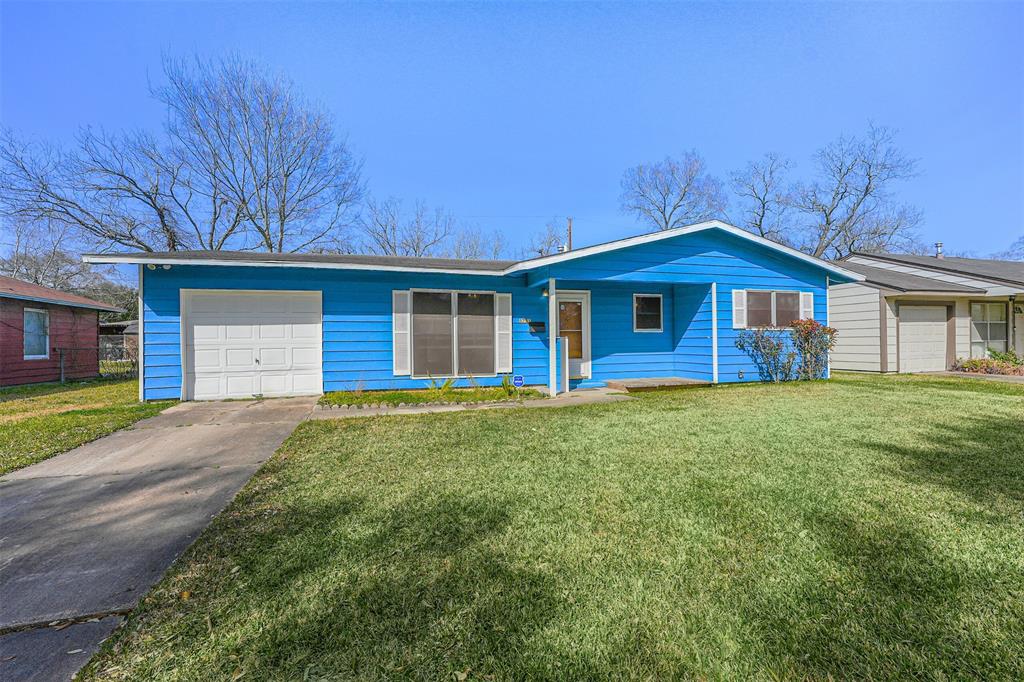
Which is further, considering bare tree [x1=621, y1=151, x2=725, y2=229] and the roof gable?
bare tree [x1=621, y1=151, x2=725, y2=229]

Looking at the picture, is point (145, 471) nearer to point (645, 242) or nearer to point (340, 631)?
point (340, 631)

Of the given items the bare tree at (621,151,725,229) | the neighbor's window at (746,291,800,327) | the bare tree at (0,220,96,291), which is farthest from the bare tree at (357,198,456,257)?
the neighbor's window at (746,291,800,327)

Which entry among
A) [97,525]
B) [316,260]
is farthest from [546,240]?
[97,525]

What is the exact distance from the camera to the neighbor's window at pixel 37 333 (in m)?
11.0

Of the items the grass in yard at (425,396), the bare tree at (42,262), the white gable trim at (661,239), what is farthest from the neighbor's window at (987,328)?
the bare tree at (42,262)

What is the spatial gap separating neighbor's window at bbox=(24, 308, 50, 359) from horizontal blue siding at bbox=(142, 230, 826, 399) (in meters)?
6.90

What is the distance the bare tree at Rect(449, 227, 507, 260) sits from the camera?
26.2m

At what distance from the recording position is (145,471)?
3.84 metres

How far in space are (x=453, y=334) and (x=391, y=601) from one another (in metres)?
6.94

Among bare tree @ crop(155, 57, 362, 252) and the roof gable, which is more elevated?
bare tree @ crop(155, 57, 362, 252)

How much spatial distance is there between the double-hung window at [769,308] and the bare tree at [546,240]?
17.5 meters

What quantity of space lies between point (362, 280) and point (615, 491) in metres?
6.66

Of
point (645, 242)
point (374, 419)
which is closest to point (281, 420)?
point (374, 419)

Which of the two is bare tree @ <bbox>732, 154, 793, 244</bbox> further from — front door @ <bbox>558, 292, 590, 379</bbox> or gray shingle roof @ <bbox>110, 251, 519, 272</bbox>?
gray shingle roof @ <bbox>110, 251, 519, 272</bbox>
